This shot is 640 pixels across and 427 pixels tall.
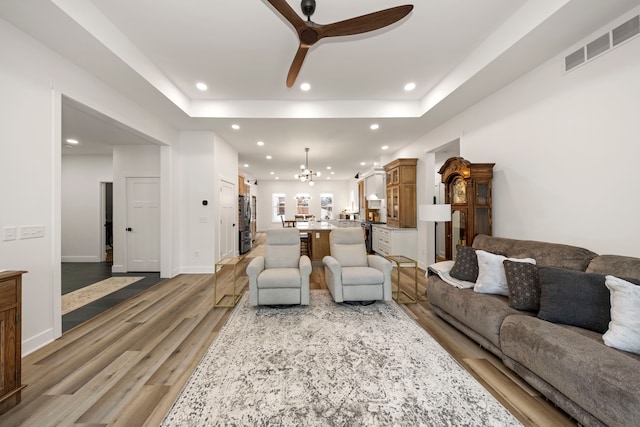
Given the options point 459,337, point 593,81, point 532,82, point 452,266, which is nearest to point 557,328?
point 459,337

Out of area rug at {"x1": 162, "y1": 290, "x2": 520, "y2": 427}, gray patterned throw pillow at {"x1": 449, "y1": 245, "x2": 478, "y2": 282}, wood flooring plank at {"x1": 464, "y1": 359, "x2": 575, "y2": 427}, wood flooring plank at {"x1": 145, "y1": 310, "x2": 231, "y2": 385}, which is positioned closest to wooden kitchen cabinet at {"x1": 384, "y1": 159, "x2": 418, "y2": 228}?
gray patterned throw pillow at {"x1": 449, "y1": 245, "x2": 478, "y2": 282}

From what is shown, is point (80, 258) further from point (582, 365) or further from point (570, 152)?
point (570, 152)

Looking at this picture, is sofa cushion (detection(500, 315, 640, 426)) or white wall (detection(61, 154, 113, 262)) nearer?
sofa cushion (detection(500, 315, 640, 426))

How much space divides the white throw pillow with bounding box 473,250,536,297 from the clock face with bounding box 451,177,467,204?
1127 mm

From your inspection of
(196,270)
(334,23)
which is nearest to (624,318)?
(334,23)

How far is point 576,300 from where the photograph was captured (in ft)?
6.07

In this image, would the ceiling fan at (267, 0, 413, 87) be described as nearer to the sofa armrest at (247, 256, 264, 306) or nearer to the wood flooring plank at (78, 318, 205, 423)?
the sofa armrest at (247, 256, 264, 306)

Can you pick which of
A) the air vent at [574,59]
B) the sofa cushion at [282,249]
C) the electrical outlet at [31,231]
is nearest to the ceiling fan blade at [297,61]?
the sofa cushion at [282,249]

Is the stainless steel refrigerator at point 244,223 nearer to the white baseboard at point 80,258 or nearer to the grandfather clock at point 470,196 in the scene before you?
the white baseboard at point 80,258

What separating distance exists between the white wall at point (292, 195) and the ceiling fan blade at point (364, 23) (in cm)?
1071

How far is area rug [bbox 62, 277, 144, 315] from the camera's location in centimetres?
345

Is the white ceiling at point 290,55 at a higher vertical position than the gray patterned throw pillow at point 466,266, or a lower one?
higher

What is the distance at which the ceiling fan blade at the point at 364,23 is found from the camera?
1812 millimetres

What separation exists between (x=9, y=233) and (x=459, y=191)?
5.02 metres
